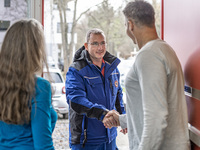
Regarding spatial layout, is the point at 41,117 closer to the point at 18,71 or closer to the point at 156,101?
the point at 18,71

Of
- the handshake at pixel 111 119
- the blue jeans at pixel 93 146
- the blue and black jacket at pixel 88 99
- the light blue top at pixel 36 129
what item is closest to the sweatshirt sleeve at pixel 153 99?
the light blue top at pixel 36 129

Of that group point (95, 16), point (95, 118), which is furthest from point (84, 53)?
point (95, 16)

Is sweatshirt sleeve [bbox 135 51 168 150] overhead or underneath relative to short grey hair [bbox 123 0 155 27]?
underneath

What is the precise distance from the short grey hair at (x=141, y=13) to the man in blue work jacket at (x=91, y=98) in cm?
97

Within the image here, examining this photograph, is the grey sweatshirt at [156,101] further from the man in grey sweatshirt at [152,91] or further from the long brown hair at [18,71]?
the long brown hair at [18,71]

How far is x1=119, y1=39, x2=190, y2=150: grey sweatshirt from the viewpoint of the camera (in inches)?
57.7

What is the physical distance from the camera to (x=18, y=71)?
1411 millimetres

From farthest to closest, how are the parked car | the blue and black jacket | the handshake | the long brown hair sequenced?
the parked car, the blue and black jacket, the handshake, the long brown hair

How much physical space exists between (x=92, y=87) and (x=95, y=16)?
11.0 meters

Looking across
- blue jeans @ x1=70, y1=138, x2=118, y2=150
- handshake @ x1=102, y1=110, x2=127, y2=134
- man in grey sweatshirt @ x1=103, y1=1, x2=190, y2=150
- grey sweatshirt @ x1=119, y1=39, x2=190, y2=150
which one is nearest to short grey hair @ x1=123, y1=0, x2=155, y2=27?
man in grey sweatshirt @ x1=103, y1=1, x2=190, y2=150

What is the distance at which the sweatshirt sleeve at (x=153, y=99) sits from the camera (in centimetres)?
146

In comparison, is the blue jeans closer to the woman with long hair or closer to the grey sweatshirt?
the grey sweatshirt

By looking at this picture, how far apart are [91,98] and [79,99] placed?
0.43 feet

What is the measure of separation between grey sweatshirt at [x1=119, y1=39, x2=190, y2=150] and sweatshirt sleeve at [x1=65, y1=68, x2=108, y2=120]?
72cm
